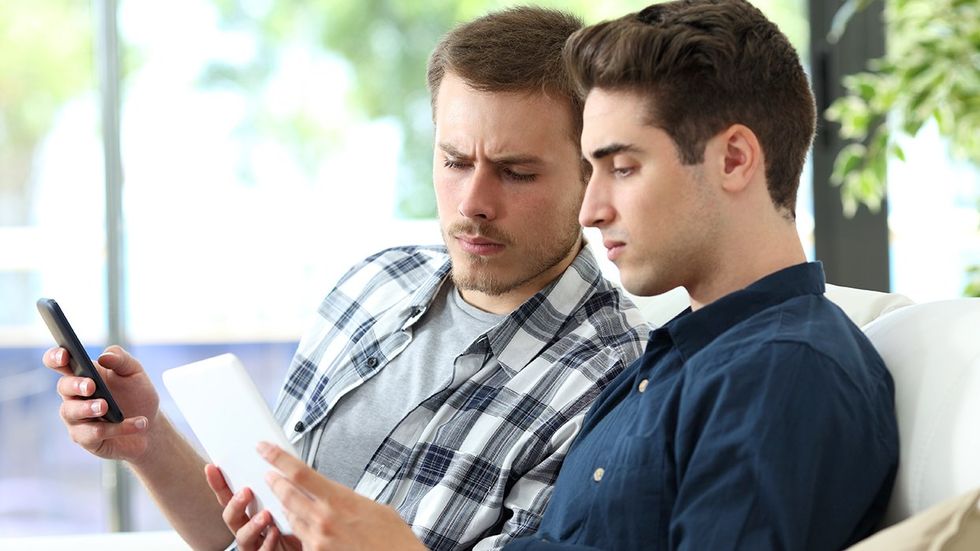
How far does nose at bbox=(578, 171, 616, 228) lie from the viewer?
1.18 m

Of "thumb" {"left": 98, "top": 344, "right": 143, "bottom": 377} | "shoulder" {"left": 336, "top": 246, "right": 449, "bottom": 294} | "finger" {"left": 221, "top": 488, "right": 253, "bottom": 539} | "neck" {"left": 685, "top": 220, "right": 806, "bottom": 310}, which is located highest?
"neck" {"left": 685, "top": 220, "right": 806, "bottom": 310}

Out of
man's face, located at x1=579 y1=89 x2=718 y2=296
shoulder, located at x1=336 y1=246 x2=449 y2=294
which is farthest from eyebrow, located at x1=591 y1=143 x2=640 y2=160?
shoulder, located at x1=336 y1=246 x2=449 y2=294

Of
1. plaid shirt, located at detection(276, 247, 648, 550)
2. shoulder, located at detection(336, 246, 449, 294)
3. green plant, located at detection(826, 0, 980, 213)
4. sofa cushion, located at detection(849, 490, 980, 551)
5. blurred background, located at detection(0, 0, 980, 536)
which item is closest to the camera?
sofa cushion, located at detection(849, 490, 980, 551)

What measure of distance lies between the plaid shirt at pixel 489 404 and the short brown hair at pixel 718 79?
407 mm

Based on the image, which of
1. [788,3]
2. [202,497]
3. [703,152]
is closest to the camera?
[703,152]

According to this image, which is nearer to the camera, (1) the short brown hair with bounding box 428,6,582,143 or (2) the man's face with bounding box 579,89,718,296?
(2) the man's face with bounding box 579,89,718,296

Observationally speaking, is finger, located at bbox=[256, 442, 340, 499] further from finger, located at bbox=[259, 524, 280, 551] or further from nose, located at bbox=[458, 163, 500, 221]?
nose, located at bbox=[458, 163, 500, 221]

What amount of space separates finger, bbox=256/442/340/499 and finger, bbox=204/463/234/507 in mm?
251

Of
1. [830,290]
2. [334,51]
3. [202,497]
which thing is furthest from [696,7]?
[334,51]

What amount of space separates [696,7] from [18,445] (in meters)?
2.81

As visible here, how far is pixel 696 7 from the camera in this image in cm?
120

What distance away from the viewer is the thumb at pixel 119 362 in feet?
5.22

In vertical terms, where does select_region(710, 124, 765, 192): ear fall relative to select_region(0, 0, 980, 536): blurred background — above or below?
above

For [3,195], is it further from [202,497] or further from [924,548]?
[924,548]
